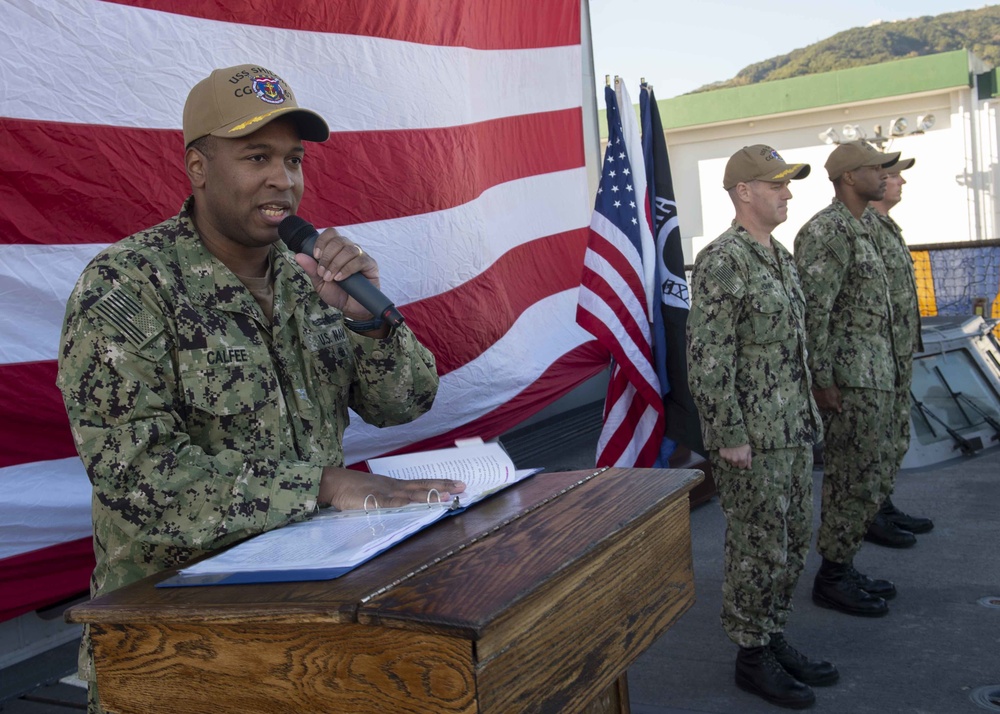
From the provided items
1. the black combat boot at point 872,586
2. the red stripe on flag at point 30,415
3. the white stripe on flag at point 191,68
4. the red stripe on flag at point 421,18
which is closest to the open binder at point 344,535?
the red stripe on flag at point 30,415

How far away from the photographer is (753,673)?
2695 millimetres

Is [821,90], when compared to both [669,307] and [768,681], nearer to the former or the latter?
[669,307]

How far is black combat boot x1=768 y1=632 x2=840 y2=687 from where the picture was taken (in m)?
2.73

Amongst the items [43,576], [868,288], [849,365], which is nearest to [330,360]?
[43,576]

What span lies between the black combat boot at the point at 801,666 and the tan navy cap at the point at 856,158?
182cm

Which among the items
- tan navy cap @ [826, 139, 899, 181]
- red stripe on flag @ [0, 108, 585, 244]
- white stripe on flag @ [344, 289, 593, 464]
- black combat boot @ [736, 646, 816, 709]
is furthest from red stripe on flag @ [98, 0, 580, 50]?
black combat boot @ [736, 646, 816, 709]

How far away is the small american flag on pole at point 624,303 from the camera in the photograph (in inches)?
136

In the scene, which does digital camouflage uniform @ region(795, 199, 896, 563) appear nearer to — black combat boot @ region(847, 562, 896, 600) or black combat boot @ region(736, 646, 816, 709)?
black combat boot @ region(847, 562, 896, 600)

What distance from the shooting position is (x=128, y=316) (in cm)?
133

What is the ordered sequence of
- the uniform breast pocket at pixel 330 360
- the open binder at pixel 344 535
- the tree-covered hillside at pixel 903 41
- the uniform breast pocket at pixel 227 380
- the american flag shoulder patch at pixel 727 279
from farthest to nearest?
the tree-covered hillside at pixel 903 41 < the american flag shoulder patch at pixel 727 279 < the uniform breast pocket at pixel 330 360 < the uniform breast pocket at pixel 227 380 < the open binder at pixel 344 535

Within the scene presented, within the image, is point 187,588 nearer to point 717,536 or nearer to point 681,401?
point 681,401

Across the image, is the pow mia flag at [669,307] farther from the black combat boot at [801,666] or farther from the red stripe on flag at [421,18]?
the black combat boot at [801,666]

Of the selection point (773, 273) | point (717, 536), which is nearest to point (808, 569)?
point (717, 536)

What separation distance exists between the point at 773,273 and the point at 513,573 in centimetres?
203
